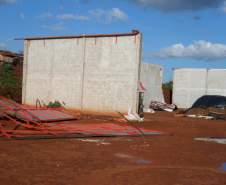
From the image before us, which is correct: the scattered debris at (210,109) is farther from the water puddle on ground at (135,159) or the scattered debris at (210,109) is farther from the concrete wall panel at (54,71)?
the water puddle on ground at (135,159)

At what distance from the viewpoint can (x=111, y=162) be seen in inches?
350

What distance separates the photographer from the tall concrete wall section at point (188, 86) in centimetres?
3581

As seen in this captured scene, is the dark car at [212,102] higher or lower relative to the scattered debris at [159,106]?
higher

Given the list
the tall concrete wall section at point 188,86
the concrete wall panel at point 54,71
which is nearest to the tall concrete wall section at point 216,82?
the tall concrete wall section at point 188,86

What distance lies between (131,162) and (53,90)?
17.5 m

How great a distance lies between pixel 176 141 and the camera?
1347 centimetres

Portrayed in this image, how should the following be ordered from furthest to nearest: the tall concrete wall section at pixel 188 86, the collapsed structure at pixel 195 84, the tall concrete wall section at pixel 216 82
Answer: the tall concrete wall section at pixel 188 86
the collapsed structure at pixel 195 84
the tall concrete wall section at pixel 216 82

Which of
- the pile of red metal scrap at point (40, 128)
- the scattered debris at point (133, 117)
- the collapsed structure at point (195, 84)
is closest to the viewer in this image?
the pile of red metal scrap at point (40, 128)

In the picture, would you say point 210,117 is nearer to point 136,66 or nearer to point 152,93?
point 136,66

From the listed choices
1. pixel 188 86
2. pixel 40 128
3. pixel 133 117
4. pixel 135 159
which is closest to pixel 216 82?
pixel 188 86

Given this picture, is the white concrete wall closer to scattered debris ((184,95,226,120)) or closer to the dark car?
scattered debris ((184,95,226,120))

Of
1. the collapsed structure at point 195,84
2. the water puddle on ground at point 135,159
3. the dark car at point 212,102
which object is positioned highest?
the collapsed structure at point 195,84

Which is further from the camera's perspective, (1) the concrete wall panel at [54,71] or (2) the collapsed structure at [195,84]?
(2) the collapsed structure at [195,84]

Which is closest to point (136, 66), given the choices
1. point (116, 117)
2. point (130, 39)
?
point (130, 39)
